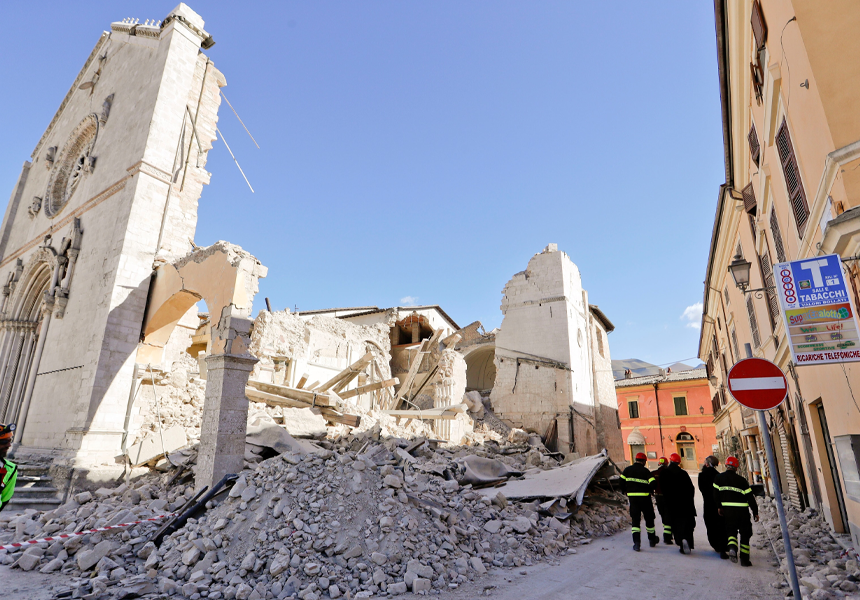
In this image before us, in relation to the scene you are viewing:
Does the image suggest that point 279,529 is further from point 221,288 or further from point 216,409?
point 221,288

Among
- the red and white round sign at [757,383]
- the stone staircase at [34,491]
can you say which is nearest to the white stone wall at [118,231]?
the stone staircase at [34,491]

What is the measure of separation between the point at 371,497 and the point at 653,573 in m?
Answer: 3.42

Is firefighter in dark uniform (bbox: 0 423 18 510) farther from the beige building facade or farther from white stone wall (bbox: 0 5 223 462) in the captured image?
white stone wall (bbox: 0 5 223 462)

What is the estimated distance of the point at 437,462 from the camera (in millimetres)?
8812

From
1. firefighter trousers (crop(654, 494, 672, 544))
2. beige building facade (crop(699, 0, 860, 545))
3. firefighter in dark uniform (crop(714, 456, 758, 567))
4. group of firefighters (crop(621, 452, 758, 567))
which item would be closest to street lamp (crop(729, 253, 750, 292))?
beige building facade (crop(699, 0, 860, 545))

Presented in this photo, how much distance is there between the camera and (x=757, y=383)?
13.7ft

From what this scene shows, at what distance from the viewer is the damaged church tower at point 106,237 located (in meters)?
11.4

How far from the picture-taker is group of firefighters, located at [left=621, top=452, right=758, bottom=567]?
6004 millimetres

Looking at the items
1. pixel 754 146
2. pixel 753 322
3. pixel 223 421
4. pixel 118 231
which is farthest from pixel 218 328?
pixel 753 322

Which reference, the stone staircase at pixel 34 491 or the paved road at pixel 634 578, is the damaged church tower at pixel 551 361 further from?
the stone staircase at pixel 34 491

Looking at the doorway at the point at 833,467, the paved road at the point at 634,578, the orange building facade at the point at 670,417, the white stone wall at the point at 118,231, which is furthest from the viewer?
the orange building facade at the point at 670,417

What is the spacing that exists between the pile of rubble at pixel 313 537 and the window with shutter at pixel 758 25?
7.36m

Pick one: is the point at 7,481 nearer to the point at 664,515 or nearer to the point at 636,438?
the point at 664,515

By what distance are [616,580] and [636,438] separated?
30034mm
